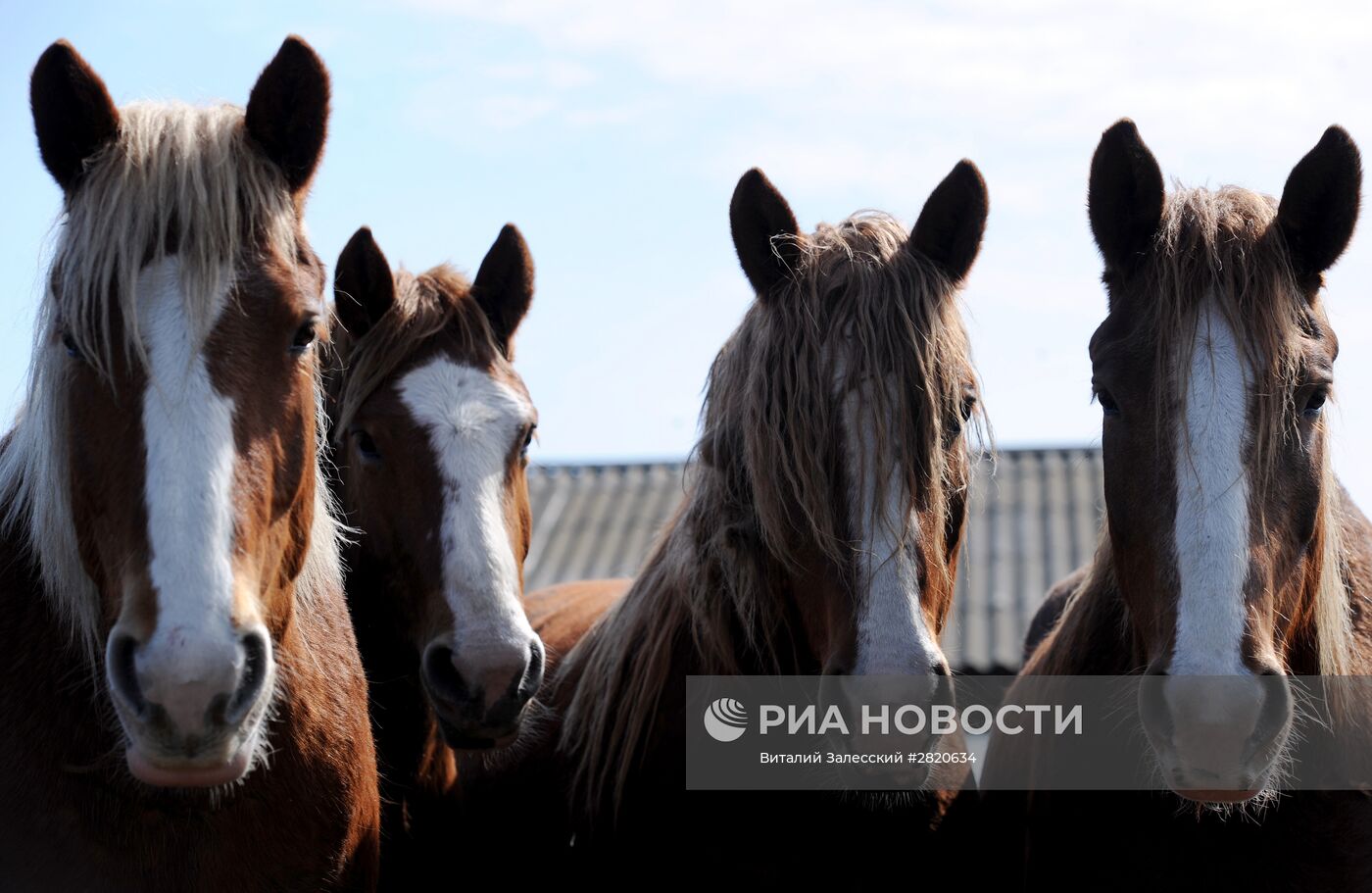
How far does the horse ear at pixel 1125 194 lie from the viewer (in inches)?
131

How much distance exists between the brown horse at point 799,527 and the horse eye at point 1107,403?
1.11 feet

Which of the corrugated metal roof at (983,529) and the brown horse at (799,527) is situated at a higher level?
the brown horse at (799,527)

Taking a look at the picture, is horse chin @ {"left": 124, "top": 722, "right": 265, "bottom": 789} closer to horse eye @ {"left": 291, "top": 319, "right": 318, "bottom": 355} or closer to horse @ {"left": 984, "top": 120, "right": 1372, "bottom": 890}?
horse eye @ {"left": 291, "top": 319, "right": 318, "bottom": 355}

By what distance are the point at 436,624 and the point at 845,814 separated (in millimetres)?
1283

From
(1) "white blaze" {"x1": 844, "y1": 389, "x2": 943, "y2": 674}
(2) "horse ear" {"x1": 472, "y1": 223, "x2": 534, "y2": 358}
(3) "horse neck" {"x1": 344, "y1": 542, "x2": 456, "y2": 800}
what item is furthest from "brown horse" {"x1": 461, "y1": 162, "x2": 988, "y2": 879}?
(2) "horse ear" {"x1": 472, "y1": 223, "x2": 534, "y2": 358}

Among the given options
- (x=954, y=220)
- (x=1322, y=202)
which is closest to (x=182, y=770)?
(x=954, y=220)

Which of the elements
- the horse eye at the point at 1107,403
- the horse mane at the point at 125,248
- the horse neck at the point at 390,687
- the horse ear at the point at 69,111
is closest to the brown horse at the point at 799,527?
the horse eye at the point at 1107,403

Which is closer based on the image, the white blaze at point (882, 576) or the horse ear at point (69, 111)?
the horse ear at point (69, 111)

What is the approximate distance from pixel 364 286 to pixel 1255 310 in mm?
2700

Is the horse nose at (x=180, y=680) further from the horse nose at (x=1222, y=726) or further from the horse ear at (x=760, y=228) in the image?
the horse nose at (x=1222, y=726)

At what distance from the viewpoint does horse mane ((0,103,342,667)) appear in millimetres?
2586

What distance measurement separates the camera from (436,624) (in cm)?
352

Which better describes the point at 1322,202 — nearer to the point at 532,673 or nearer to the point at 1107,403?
the point at 1107,403

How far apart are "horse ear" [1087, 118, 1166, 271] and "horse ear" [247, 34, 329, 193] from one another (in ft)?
6.76
